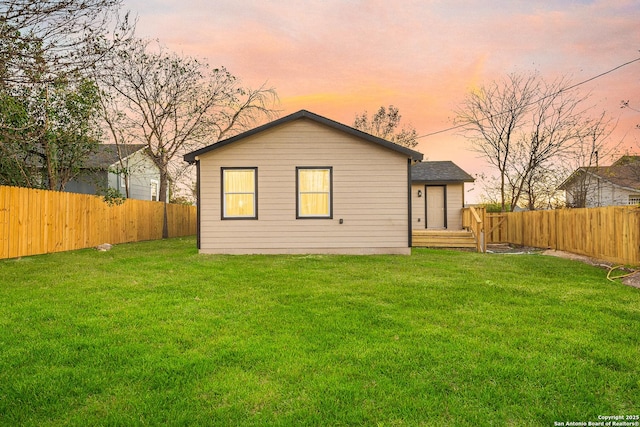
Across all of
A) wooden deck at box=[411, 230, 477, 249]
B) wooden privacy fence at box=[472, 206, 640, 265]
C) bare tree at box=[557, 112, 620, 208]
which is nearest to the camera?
wooden privacy fence at box=[472, 206, 640, 265]

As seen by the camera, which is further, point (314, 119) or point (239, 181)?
point (239, 181)

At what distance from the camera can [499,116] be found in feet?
69.4

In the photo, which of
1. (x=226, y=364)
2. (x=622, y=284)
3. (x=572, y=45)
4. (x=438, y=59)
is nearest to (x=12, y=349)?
(x=226, y=364)

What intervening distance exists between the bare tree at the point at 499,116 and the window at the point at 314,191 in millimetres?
12353

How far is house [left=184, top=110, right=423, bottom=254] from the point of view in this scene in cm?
1198

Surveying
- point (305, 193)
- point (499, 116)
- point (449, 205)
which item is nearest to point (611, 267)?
point (305, 193)

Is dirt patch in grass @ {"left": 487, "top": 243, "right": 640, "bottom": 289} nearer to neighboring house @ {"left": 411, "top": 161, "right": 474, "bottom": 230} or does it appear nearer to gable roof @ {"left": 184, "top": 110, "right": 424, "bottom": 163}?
neighboring house @ {"left": 411, "top": 161, "right": 474, "bottom": 230}

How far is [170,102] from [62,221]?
9.70 m

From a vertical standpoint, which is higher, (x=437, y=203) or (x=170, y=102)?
(x=170, y=102)

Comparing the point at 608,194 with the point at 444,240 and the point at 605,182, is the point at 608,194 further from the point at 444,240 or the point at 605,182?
the point at 444,240

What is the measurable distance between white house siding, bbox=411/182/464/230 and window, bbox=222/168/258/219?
32.1 ft

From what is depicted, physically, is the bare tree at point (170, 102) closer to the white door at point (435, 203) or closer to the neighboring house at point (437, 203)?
the neighboring house at point (437, 203)

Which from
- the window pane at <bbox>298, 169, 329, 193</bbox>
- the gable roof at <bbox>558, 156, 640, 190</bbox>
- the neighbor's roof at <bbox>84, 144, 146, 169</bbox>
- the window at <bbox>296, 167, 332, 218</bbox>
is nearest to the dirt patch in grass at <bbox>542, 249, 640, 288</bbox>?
the gable roof at <bbox>558, 156, 640, 190</bbox>

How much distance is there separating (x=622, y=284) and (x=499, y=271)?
213 centimetres
